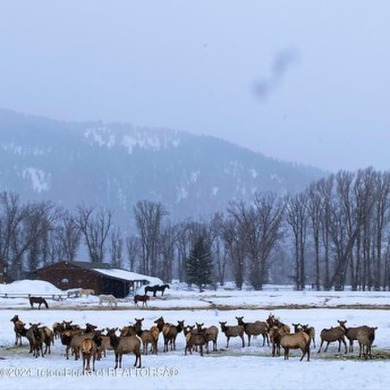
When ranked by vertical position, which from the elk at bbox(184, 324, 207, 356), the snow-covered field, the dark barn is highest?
the dark barn

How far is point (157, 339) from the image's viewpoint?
23.0 m

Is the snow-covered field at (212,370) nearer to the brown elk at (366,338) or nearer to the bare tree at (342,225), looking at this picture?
the brown elk at (366,338)

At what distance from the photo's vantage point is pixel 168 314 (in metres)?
35.3

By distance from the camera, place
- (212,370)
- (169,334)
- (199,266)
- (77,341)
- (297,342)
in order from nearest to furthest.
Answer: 1. (212,370)
2. (297,342)
3. (77,341)
4. (169,334)
5. (199,266)

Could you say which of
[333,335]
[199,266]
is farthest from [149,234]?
[333,335]

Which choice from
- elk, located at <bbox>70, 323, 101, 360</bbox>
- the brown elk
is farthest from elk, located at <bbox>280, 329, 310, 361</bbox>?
elk, located at <bbox>70, 323, 101, 360</bbox>

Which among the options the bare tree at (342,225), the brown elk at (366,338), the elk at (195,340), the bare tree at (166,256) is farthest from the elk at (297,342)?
the bare tree at (166,256)

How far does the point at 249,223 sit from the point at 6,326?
67.0m

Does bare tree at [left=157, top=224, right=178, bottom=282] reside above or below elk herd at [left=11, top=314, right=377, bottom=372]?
above

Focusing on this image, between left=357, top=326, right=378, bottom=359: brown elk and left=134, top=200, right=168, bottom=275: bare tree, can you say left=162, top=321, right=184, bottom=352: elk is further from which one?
left=134, top=200, right=168, bottom=275: bare tree

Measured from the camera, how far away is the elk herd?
64.8 feet

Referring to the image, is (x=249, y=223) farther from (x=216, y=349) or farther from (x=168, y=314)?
(x=216, y=349)

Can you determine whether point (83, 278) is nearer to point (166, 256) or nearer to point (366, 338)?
point (166, 256)

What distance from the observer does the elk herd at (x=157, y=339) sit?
19.8m
